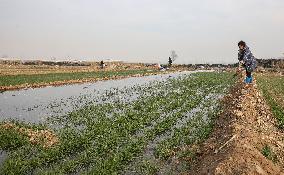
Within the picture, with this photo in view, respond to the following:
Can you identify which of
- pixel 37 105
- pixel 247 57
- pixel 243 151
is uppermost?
pixel 247 57

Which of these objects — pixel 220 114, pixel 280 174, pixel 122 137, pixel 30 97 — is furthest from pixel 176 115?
pixel 30 97

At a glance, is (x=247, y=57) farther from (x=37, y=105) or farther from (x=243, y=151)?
(x=37, y=105)

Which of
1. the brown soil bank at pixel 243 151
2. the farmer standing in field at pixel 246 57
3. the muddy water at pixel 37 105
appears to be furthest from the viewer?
the muddy water at pixel 37 105

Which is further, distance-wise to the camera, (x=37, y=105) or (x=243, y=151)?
(x=37, y=105)

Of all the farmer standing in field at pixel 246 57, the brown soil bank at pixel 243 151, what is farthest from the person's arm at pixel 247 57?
the brown soil bank at pixel 243 151

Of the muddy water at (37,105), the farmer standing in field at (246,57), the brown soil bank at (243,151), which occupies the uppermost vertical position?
the farmer standing in field at (246,57)

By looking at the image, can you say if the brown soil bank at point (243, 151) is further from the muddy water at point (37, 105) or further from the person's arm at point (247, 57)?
the muddy water at point (37, 105)

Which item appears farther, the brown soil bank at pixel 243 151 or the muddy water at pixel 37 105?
the muddy water at pixel 37 105

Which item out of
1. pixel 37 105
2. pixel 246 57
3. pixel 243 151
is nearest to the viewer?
pixel 243 151

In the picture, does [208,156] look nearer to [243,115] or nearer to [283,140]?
[283,140]

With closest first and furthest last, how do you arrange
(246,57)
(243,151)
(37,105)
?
(243,151) → (246,57) → (37,105)

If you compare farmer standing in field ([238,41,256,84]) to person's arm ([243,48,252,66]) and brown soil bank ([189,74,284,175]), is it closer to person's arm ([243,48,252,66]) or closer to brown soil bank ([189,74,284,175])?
person's arm ([243,48,252,66])

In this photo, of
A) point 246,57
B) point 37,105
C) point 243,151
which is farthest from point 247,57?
point 37,105

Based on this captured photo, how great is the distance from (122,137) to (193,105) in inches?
332
